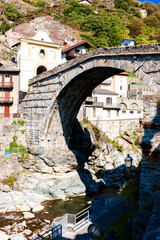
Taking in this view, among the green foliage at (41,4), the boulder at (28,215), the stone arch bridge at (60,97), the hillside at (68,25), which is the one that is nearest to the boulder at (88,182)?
the stone arch bridge at (60,97)

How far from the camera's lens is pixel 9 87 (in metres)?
24.1

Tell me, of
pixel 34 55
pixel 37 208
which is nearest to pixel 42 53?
pixel 34 55

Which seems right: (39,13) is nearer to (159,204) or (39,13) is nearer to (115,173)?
(115,173)

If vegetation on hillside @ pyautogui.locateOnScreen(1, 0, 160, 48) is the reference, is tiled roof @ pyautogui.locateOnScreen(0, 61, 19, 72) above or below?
below

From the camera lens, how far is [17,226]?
13.3m

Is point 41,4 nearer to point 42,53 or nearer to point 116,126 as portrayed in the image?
point 42,53

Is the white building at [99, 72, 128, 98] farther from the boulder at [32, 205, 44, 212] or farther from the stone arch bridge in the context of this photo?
the boulder at [32, 205, 44, 212]

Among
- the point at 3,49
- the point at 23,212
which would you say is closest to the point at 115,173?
the point at 23,212

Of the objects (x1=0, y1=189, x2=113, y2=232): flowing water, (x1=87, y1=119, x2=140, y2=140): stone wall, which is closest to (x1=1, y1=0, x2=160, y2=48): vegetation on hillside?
(x1=87, y1=119, x2=140, y2=140): stone wall

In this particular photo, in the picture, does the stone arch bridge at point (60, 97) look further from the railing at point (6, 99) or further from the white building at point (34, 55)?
the railing at point (6, 99)

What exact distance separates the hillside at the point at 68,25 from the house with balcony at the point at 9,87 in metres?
16.9

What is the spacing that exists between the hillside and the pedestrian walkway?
3428cm

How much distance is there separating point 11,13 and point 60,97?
48664 millimetres

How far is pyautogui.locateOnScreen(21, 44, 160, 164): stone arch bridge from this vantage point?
48.2ft
